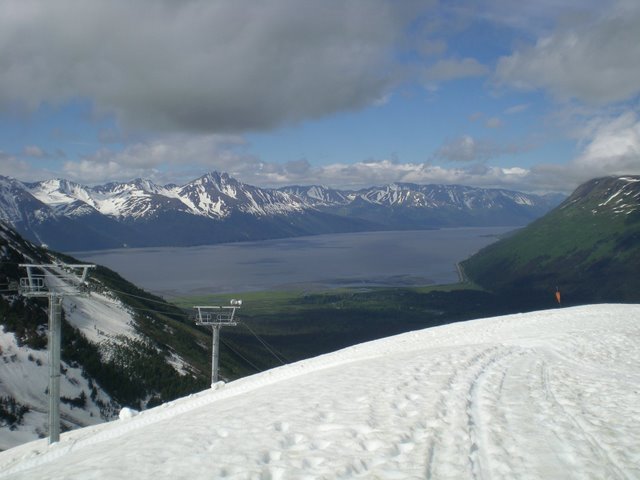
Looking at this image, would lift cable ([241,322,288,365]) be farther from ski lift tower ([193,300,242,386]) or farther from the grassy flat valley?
ski lift tower ([193,300,242,386])

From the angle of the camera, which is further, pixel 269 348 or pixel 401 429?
pixel 269 348

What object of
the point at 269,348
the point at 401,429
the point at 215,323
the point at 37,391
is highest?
the point at 401,429

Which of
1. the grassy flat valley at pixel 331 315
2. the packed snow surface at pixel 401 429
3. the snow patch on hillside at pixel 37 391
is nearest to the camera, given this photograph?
the packed snow surface at pixel 401 429

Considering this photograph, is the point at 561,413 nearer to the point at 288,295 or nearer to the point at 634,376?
the point at 634,376

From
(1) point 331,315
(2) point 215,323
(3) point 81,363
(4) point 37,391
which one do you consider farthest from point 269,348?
(4) point 37,391

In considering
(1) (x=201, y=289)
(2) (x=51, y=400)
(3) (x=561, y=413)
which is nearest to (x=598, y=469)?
(3) (x=561, y=413)

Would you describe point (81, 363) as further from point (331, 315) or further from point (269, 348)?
point (331, 315)

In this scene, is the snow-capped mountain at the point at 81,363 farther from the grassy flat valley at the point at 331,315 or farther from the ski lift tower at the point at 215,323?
the grassy flat valley at the point at 331,315

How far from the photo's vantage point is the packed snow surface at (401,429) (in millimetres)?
6555

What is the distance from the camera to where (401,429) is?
790 cm

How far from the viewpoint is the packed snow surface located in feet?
21.5

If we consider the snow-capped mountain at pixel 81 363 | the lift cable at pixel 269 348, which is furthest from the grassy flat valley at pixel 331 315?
the snow-capped mountain at pixel 81 363

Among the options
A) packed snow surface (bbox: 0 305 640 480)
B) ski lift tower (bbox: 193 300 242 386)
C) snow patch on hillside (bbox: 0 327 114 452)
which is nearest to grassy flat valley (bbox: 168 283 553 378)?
ski lift tower (bbox: 193 300 242 386)

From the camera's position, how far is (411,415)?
863cm
